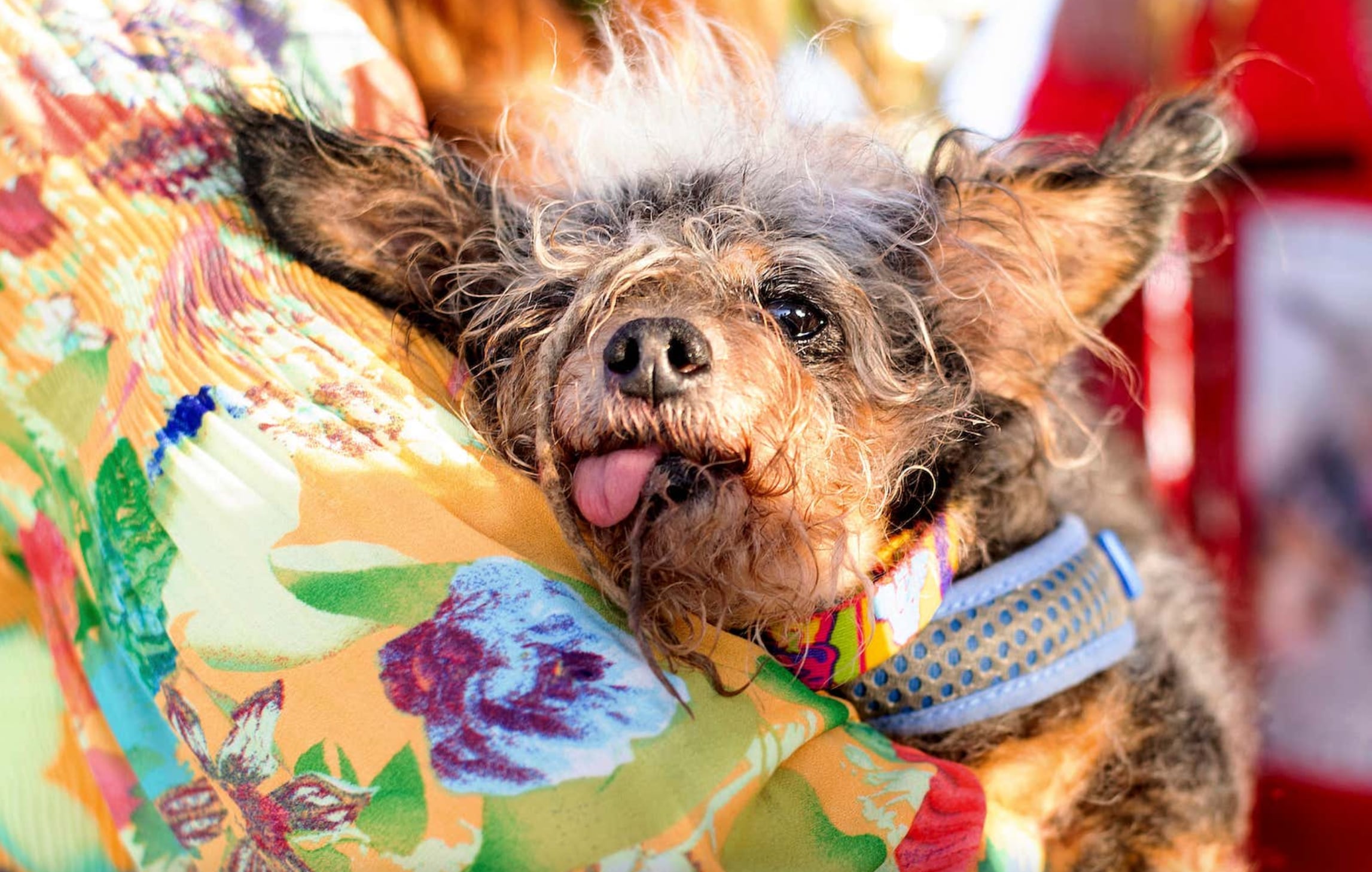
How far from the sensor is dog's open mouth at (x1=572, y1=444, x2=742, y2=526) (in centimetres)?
110

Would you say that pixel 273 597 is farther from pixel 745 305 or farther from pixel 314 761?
pixel 745 305

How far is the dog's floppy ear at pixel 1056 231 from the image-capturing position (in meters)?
1.29

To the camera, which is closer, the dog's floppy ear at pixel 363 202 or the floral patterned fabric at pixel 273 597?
the floral patterned fabric at pixel 273 597

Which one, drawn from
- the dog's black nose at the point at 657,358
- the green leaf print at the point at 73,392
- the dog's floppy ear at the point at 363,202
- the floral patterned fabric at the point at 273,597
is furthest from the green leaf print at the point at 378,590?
the dog's floppy ear at the point at 363,202

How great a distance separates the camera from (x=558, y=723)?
878mm

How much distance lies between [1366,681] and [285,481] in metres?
2.69

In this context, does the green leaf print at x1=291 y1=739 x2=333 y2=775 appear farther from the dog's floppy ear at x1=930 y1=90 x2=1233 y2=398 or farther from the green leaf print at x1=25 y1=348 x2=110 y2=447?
the dog's floppy ear at x1=930 y1=90 x2=1233 y2=398

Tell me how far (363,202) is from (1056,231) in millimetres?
981

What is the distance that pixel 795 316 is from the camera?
1.23m

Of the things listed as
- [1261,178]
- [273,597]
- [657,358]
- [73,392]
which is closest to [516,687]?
[273,597]

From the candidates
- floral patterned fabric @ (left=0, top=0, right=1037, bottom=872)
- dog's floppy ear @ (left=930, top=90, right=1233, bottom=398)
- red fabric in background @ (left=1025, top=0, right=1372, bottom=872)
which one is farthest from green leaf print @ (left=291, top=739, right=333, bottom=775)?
red fabric in background @ (left=1025, top=0, right=1372, bottom=872)

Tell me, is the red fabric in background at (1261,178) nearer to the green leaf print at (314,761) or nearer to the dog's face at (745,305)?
the dog's face at (745,305)

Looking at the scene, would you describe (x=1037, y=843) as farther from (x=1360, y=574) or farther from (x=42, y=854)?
(x=1360, y=574)

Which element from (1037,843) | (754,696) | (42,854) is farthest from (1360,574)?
(42,854)
